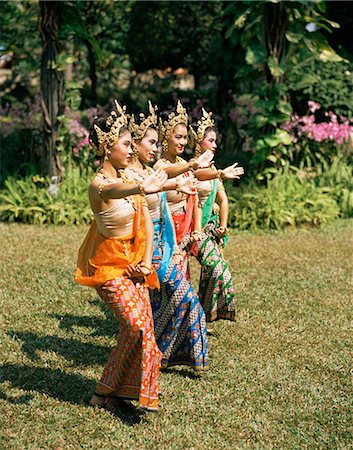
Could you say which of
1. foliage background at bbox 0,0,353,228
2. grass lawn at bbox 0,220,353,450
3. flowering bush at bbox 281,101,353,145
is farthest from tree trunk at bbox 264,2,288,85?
grass lawn at bbox 0,220,353,450

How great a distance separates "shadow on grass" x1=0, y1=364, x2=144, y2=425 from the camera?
16.8ft

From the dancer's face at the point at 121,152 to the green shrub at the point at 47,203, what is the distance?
6.02 meters

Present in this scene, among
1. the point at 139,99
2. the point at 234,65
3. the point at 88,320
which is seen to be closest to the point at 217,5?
the point at 234,65

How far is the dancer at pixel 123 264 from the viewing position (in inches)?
186

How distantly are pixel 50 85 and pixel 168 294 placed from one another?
627 centimetres

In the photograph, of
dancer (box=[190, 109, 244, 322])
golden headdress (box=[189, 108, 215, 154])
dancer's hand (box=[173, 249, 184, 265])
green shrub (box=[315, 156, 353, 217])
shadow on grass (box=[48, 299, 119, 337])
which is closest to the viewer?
dancer's hand (box=[173, 249, 184, 265])

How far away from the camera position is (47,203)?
35.8ft

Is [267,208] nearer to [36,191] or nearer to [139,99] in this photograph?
[36,191]

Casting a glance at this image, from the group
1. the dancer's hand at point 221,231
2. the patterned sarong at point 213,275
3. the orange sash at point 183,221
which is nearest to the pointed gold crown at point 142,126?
the orange sash at point 183,221

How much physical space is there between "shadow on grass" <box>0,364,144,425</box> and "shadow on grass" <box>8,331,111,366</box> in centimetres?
26

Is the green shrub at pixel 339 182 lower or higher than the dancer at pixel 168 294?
lower

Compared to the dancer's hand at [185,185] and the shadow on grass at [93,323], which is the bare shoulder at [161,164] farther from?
the shadow on grass at [93,323]

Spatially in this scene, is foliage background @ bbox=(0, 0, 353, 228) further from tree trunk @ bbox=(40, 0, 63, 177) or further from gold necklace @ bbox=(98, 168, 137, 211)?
gold necklace @ bbox=(98, 168, 137, 211)

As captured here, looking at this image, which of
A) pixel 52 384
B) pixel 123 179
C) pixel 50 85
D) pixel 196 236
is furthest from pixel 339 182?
pixel 123 179
